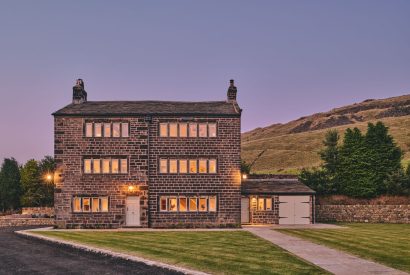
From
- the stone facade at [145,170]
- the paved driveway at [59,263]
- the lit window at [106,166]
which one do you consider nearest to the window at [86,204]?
the stone facade at [145,170]

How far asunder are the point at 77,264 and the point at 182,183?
19.0 m

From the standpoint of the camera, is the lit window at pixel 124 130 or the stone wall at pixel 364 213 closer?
the lit window at pixel 124 130

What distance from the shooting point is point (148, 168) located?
36.6m

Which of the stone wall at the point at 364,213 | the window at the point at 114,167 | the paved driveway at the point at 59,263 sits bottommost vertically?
the stone wall at the point at 364,213

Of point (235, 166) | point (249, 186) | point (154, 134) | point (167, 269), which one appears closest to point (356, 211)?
point (249, 186)

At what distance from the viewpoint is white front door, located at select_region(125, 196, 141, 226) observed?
119 ft

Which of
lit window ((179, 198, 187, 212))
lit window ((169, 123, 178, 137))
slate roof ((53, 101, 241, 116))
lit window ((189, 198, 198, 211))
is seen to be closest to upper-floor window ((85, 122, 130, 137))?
slate roof ((53, 101, 241, 116))

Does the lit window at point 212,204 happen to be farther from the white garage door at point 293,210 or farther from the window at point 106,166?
the window at point 106,166

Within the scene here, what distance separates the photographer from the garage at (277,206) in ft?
129

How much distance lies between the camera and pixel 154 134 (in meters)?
36.8

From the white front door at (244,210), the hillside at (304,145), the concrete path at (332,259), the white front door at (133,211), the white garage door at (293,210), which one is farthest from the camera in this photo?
the hillside at (304,145)

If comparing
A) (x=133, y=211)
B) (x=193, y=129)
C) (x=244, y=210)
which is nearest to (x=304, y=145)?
(x=244, y=210)

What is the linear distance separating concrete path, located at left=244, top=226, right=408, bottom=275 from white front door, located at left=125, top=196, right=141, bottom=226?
14206mm

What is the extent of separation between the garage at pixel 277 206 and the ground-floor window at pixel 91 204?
1137cm
